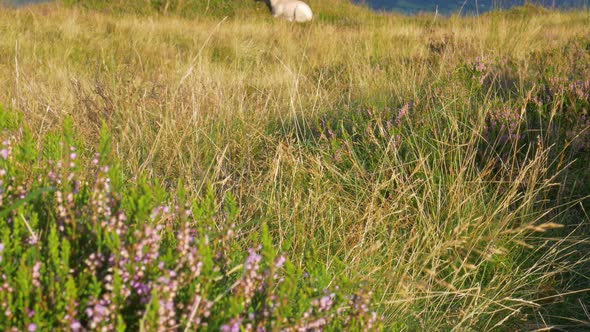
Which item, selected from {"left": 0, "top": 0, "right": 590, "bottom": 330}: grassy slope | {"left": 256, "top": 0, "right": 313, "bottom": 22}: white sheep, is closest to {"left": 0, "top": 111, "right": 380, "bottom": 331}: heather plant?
{"left": 0, "top": 0, "right": 590, "bottom": 330}: grassy slope

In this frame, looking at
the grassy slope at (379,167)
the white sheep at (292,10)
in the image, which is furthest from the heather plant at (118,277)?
the white sheep at (292,10)

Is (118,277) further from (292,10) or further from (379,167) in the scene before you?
(292,10)

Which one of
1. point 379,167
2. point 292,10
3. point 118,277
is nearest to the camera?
point 118,277

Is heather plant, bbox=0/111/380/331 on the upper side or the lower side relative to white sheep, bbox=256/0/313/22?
lower

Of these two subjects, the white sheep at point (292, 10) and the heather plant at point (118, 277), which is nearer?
the heather plant at point (118, 277)

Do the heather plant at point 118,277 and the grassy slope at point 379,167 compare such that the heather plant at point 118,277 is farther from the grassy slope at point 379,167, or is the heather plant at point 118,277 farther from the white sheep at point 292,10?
the white sheep at point 292,10

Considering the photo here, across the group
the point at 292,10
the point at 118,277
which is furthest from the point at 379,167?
the point at 292,10

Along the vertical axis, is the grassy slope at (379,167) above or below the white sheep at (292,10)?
below

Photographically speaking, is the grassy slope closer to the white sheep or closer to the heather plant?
the heather plant

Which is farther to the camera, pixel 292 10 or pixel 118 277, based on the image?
pixel 292 10

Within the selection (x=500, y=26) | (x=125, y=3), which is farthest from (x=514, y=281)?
(x=125, y=3)

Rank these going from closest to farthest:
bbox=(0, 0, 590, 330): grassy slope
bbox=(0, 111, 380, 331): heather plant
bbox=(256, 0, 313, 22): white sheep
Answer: bbox=(0, 111, 380, 331): heather plant, bbox=(0, 0, 590, 330): grassy slope, bbox=(256, 0, 313, 22): white sheep

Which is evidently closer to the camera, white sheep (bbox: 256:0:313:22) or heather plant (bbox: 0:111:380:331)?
heather plant (bbox: 0:111:380:331)

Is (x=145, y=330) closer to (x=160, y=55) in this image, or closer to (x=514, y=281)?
(x=514, y=281)
